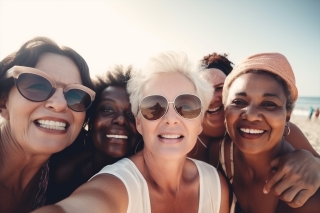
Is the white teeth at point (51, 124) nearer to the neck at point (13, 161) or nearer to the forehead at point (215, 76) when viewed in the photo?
the neck at point (13, 161)

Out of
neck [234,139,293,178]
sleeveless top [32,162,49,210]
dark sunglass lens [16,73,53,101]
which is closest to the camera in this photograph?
dark sunglass lens [16,73,53,101]

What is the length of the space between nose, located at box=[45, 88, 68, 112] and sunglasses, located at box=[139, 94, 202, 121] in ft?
2.55

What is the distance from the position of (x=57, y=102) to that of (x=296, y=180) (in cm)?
235

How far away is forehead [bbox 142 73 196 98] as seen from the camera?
2342 mm

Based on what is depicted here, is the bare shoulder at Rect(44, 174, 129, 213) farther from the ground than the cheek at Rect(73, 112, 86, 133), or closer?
closer

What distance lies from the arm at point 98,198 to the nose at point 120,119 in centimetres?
110

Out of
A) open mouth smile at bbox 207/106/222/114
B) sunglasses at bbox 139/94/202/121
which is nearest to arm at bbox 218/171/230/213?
sunglasses at bbox 139/94/202/121

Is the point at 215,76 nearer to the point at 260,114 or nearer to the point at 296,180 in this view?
the point at 260,114

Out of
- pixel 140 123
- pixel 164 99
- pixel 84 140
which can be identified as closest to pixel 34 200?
pixel 84 140

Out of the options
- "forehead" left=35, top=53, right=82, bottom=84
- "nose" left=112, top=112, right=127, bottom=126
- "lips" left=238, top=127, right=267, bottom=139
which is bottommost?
"nose" left=112, top=112, right=127, bottom=126

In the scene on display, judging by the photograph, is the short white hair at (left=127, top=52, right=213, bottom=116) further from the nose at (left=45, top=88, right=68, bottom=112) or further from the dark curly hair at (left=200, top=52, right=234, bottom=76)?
the dark curly hair at (left=200, top=52, right=234, bottom=76)

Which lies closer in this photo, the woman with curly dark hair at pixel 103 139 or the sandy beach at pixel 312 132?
the woman with curly dark hair at pixel 103 139

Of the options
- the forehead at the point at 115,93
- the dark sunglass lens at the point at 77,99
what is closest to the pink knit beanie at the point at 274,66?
the forehead at the point at 115,93

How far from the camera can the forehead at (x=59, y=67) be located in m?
2.37
